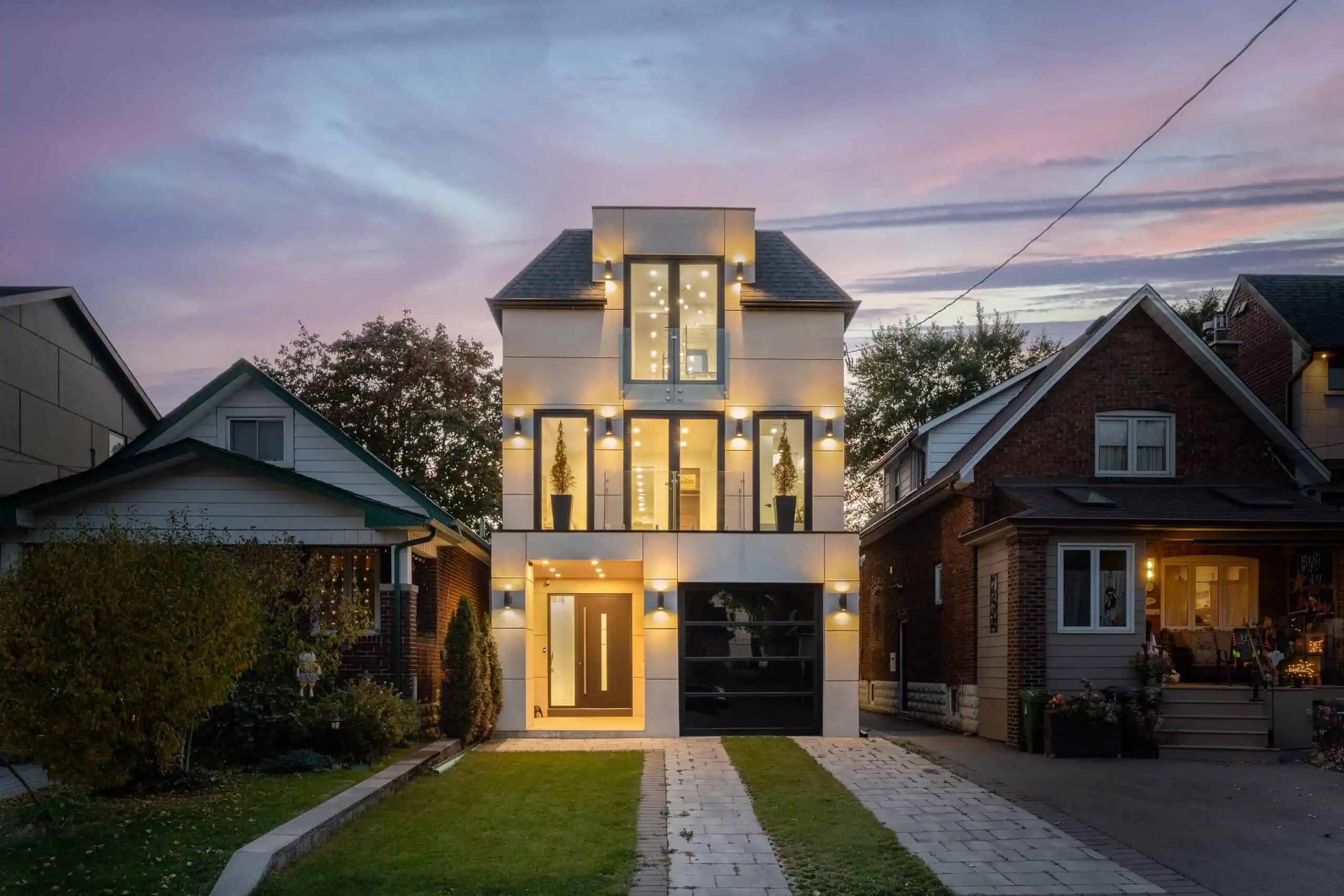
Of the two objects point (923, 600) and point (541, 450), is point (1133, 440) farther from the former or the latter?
point (541, 450)

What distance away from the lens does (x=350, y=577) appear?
17609 mm

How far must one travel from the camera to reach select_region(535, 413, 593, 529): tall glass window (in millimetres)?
20016

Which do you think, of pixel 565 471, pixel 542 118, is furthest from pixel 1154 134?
pixel 565 471

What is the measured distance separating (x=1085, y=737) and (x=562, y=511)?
29.2 feet

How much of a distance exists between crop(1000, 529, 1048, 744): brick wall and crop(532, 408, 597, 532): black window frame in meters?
7.02

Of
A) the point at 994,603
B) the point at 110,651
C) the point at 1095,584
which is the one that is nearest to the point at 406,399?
the point at 994,603

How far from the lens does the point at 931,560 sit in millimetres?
24156

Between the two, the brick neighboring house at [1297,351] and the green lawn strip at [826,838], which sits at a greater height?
the brick neighboring house at [1297,351]

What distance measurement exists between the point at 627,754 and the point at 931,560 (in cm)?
966

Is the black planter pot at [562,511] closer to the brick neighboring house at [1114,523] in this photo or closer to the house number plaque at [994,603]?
the brick neighboring house at [1114,523]

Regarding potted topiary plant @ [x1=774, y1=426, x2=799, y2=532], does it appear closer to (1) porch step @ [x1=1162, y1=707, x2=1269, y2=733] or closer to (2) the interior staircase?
(2) the interior staircase

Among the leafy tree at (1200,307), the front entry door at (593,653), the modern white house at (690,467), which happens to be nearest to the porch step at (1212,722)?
the modern white house at (690,467)

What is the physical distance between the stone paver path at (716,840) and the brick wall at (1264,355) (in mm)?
14157

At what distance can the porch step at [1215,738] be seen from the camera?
16.8 metres
